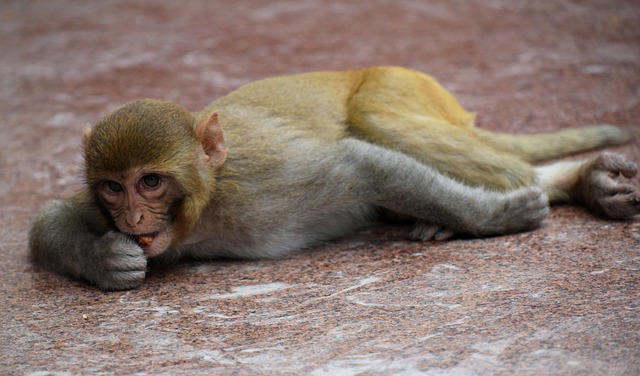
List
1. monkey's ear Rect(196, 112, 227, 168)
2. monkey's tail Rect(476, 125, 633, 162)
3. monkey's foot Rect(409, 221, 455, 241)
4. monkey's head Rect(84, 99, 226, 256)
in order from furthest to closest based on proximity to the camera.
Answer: monkey's tail Rect(476, 125, 633, 162)
monkey's foot Rect(409, 221, 455, 241)
monkey's ear Rect(196, 112, 227, 168)
monkey's head Rect(84, 99, 226, 256)

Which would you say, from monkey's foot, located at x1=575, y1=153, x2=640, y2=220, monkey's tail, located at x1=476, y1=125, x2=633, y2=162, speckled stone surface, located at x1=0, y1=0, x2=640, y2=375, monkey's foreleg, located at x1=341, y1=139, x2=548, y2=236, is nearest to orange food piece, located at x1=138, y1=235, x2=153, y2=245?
speckled stone surface, located at x1=0, y1=0, x2=640, y2=375

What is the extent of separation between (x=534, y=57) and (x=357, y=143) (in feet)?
17.6

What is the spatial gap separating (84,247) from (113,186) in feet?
1.90

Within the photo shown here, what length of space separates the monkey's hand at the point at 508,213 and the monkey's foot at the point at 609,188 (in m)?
0.45

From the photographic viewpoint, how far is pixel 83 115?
10.3 meters

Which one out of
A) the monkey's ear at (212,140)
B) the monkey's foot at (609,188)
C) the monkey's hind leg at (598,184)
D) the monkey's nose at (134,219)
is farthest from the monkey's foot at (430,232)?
the monkey's nose at (134,219)

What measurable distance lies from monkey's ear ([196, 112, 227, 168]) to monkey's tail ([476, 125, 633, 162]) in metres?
2.41

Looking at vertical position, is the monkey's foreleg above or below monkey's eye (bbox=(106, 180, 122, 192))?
below

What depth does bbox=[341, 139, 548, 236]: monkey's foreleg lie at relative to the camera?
20.8 ft

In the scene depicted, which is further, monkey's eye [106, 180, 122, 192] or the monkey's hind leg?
the monkey's hind leg

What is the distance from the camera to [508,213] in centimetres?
643

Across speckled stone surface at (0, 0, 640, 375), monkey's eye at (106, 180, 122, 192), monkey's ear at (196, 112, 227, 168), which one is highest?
monkey's ear at (196, 112, 227, 168)

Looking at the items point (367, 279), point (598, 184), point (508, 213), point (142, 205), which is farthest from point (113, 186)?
point (598, 184)

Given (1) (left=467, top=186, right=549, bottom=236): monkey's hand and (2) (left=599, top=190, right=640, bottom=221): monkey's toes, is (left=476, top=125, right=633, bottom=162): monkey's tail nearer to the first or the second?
(1) (left=467, top=186, right=549, bottom=236): monkey's hand
